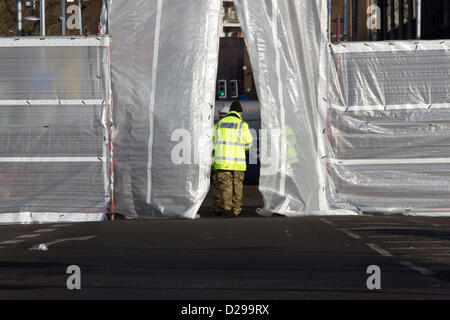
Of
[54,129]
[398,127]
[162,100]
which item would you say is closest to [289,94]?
[398,127]

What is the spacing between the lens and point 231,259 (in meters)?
10.3

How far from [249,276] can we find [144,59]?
7.36 m

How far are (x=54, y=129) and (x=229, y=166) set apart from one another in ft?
9.35

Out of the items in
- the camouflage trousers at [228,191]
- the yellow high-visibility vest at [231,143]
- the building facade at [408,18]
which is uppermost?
the building facade at [408,18]

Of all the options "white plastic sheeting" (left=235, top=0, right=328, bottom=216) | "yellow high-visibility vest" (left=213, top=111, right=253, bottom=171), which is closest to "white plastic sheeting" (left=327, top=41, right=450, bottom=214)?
"white plastic sheeting" (left=235, top=0, right=328, bottom=216)

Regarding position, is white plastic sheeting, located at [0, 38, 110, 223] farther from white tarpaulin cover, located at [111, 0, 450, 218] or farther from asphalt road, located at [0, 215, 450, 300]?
asphalt road, located at [0, 215, 450, 300]

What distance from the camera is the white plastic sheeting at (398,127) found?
15.9 metres

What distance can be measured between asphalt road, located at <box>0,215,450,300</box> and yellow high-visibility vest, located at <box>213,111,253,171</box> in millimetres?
1456

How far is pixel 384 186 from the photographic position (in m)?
16.0

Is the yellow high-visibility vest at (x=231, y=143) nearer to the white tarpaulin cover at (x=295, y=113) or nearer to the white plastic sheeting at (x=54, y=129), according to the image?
the white tarpaulin cover at (x=295, y=113)

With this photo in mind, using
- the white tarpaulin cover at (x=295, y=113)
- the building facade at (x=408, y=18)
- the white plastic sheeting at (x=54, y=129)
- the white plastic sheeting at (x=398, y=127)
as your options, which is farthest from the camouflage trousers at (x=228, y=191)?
the building facade at (x=408, y=18)

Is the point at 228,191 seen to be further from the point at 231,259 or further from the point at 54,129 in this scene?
the point at 231,259

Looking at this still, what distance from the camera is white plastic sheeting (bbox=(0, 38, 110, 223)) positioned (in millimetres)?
15703

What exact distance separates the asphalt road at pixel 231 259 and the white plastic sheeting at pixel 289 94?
3.11 feet
